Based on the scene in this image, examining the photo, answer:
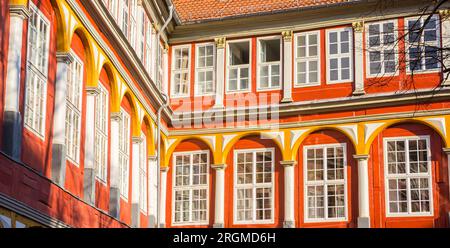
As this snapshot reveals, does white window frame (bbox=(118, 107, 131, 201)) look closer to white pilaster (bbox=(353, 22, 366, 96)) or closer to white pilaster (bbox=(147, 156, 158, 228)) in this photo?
white pilaster (bbox=(147, 156, 158, 228))

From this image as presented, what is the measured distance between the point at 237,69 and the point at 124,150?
576cm

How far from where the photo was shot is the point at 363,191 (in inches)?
990

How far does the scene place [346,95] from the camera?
84.9ft

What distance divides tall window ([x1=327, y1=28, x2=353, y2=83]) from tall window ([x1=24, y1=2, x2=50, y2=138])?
1079cm

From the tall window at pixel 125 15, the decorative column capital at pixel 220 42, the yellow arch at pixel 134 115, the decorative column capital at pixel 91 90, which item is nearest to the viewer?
the decorative column capital at pixel 91 90

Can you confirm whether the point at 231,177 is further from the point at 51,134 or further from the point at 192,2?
the point at 51,134

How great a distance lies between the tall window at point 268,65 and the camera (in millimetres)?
26953

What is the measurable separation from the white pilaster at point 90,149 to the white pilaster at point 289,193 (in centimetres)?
752

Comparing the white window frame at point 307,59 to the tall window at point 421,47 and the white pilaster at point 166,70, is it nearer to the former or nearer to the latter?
the tall window at point 421,47

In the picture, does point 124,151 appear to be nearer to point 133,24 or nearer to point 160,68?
point 133,24

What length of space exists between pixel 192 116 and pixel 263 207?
11.1 ft

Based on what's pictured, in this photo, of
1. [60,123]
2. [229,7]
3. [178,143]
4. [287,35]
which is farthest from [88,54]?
[229,7]

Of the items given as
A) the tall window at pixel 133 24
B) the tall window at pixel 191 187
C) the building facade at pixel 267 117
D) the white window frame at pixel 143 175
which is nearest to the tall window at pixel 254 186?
the building facade at pixel 267 117
